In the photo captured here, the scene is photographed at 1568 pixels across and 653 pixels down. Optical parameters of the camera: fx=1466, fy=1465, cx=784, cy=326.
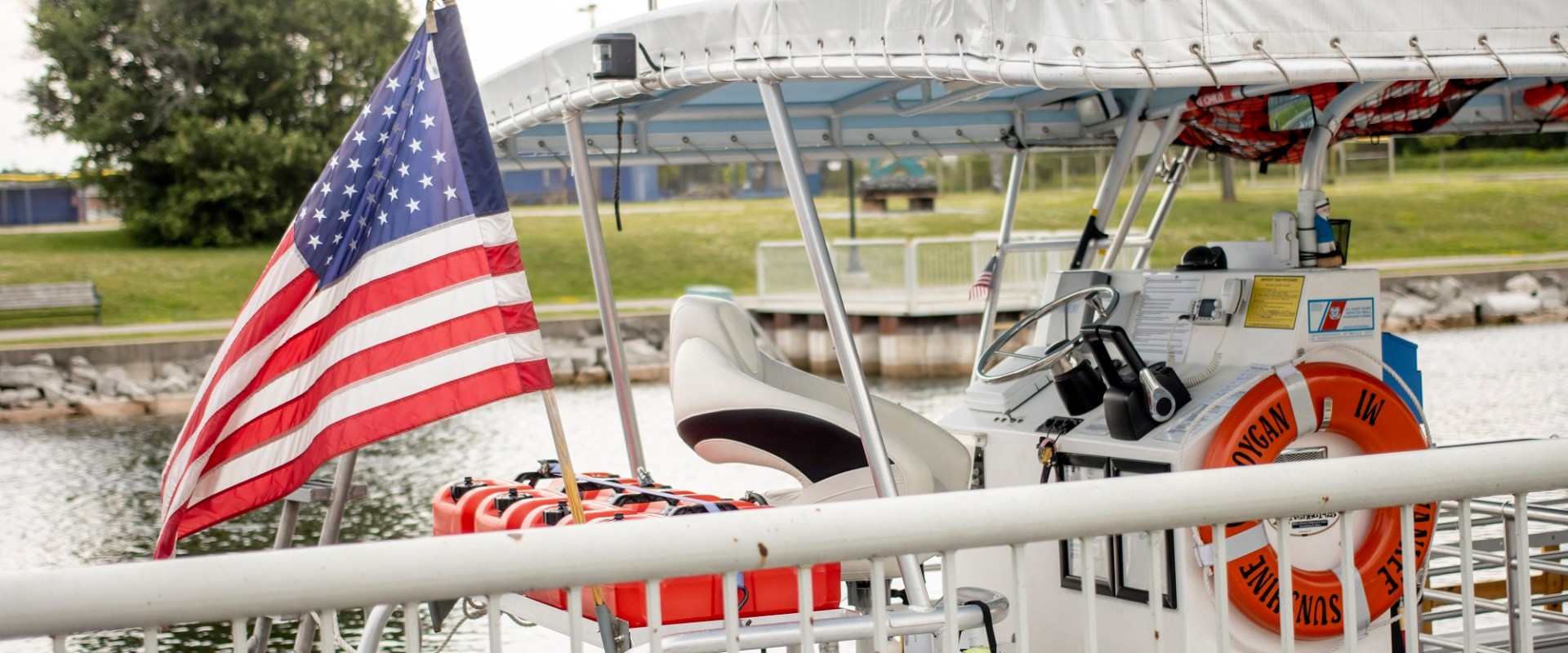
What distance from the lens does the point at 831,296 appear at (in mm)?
3785

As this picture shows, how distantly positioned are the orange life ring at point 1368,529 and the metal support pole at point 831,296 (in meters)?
0.94

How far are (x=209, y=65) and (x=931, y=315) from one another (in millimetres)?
24976

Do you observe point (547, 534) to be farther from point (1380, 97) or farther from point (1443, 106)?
point (1443, 106)

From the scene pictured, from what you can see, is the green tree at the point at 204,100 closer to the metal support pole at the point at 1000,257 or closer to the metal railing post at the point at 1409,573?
the metal support pole at the point at 1000,257

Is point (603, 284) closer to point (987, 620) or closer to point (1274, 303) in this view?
point (1274, 303)

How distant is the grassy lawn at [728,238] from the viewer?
110ft

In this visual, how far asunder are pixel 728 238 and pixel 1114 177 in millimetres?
33181

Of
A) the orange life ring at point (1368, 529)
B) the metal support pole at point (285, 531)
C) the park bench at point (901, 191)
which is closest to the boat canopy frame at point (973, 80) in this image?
the orange life ring at point (1368, 529)

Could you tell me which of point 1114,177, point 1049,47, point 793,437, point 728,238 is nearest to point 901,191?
point 728,238

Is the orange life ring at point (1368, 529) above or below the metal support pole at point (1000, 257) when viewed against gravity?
below

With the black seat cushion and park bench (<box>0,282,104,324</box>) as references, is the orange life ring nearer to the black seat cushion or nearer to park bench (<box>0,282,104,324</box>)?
the black seat cushion

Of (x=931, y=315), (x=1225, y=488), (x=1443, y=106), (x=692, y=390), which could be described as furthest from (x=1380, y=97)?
(x=931, y=315)

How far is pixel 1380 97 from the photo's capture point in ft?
15.0

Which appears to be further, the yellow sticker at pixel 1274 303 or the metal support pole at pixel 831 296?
the yellow sticker at pixel 1274 303
